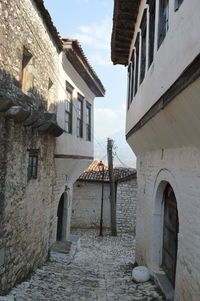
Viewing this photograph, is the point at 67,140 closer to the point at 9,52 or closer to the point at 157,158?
the point at 157,158

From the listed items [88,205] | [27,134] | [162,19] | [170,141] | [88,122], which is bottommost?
[88,205]

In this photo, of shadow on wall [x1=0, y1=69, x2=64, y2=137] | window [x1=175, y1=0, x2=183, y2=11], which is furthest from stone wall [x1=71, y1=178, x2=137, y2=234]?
window [x1=175, y1=0, x2=183, y2=11]

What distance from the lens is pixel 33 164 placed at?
735 cm

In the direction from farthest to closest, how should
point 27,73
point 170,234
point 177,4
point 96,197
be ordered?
point 96,197 → point 27,73 → point 170,234 → point 177,4

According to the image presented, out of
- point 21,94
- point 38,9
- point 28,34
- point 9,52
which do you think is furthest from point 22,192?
point 38,9

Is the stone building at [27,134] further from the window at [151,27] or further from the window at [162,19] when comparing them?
the window at [162,19]

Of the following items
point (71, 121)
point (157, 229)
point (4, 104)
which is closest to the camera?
point (4, 104)

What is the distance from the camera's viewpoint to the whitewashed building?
30.7 feet

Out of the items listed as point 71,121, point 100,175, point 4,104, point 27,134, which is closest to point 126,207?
point 100,175

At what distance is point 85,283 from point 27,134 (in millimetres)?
3468

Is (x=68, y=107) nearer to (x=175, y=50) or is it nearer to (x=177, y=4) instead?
(x=177, y=4)

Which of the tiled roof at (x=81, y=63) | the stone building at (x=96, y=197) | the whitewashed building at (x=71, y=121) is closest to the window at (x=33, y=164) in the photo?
the whitewashed building at (x=71, y=121)

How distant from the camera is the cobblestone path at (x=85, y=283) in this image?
240 inches

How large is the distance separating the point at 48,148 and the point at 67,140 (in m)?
1.47
